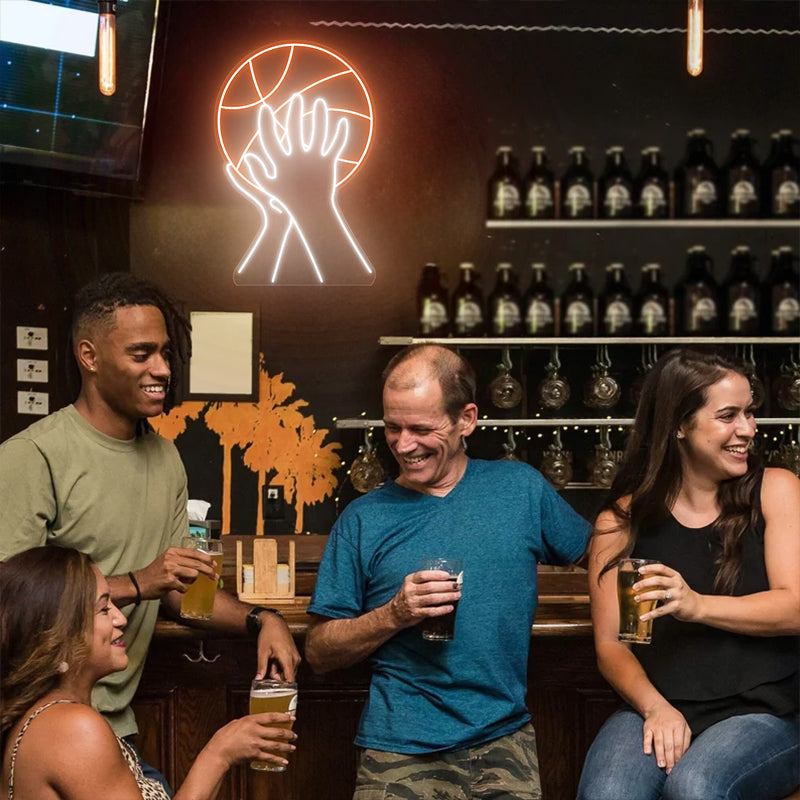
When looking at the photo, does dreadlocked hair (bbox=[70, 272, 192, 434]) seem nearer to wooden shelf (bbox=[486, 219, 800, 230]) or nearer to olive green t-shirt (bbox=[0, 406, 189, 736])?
olive green t-shirt (bbox=[0, 406, 189, 736])

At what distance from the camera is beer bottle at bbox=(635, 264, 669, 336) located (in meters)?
4.81

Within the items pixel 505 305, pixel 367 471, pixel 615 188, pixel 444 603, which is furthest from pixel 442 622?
pixel 615 188

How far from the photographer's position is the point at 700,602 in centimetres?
223

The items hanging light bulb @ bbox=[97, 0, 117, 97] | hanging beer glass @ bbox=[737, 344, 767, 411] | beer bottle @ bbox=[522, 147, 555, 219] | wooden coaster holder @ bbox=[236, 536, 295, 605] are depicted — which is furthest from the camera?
beer bottle @ bbox=[522, 147, 555, 219]

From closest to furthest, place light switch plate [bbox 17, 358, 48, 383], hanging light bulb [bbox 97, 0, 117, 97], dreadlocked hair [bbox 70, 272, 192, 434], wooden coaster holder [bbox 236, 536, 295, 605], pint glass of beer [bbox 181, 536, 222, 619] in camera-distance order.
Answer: pint glass of beer [bbox 181, 536, 222, 619], dreadlocked hair [bbox 70, 272, 192, 434], hanging light bulb [bbox 97, 0, 117, 97], wooden coaster holder [bbox 236, 536, 295, 605], light switch plate [bbox 17, 358, 48, 383]

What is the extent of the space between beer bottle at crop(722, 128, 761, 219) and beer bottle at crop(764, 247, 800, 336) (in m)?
0.25

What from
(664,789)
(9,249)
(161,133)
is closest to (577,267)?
(161,133)

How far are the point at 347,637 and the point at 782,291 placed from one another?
126 inches

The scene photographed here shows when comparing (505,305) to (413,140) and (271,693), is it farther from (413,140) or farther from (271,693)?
(271,693)

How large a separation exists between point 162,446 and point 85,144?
200 centimetres

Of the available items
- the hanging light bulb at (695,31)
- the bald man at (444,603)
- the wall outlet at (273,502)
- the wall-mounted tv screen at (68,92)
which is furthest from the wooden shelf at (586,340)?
the bald man at (444,603)

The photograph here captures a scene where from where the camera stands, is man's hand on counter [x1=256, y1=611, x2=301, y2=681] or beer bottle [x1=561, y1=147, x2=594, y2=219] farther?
beer bottle [x1=561, y1=147, x2=594, y2=219]

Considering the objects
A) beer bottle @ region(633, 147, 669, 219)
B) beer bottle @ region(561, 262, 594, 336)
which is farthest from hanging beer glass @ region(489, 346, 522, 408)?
beer bottle @ region(633, 147, 669, 219)

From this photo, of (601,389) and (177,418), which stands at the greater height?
(601,389)
